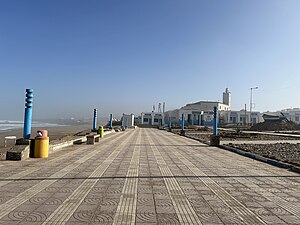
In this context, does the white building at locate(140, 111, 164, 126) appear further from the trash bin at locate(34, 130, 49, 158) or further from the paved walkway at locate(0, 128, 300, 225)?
the paved walkway at locate(0, 128, 300, 225)

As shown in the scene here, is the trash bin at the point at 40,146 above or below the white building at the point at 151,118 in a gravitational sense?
below

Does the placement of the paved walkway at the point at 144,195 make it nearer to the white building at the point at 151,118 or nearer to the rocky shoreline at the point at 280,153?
the rocky shoreline at the point at 280,153

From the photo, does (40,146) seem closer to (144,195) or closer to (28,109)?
(28,109)

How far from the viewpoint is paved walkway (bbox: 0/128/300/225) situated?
423 cm

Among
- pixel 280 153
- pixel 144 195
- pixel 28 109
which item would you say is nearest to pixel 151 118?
pixel 280 153

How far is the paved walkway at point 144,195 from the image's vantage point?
4.23 meters

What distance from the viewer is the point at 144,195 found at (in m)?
5.46

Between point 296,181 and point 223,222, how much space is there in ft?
13.3

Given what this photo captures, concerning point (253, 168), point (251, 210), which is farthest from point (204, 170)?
point (251, 210)

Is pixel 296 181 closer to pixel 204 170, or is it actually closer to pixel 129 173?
pixel 204 170

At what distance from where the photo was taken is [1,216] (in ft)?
13.5

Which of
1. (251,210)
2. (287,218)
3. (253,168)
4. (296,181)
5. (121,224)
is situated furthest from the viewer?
(253,168)

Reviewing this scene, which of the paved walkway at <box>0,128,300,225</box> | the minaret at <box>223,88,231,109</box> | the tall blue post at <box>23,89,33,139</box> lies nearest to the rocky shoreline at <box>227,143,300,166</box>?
the paved walkway at <box>0,128,300,225</box>

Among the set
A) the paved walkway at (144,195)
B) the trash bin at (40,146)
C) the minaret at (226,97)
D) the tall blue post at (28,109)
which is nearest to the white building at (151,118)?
the minaret at (226,97)
